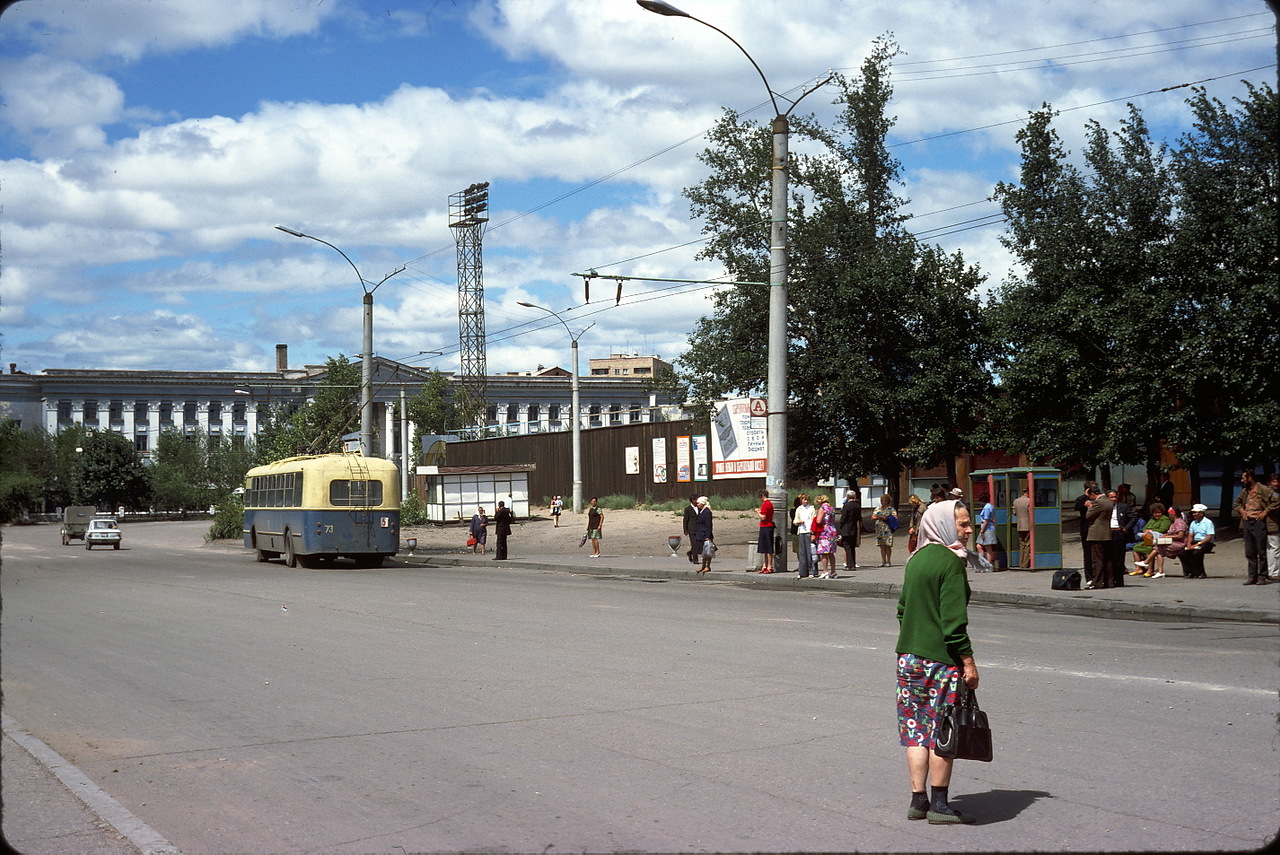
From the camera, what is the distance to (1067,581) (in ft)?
65.7

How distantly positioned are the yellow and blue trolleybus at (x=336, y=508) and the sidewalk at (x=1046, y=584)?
99.0 inches

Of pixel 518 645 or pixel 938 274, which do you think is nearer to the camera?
pixel 518 645

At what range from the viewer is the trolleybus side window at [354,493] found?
3169cm

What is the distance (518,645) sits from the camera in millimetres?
13586

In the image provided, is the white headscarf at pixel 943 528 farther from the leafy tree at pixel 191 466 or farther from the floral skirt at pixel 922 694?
the leafy tree at pixel 191 466

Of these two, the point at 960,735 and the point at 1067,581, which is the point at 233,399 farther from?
the point at 960,735

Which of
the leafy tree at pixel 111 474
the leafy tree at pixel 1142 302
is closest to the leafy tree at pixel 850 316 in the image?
the leafy tree at pixel 1142 302

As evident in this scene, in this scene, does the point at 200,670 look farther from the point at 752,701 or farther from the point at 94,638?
the point at 752,701

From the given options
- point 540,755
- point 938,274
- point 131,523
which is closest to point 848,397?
point 938,274

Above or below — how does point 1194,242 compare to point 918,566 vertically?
above

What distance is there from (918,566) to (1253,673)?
20.2 feet

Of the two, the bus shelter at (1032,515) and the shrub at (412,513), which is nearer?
the bus shelter at (1032,515)

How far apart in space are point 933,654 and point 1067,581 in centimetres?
1526

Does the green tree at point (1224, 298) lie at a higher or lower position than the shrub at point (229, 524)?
higher
